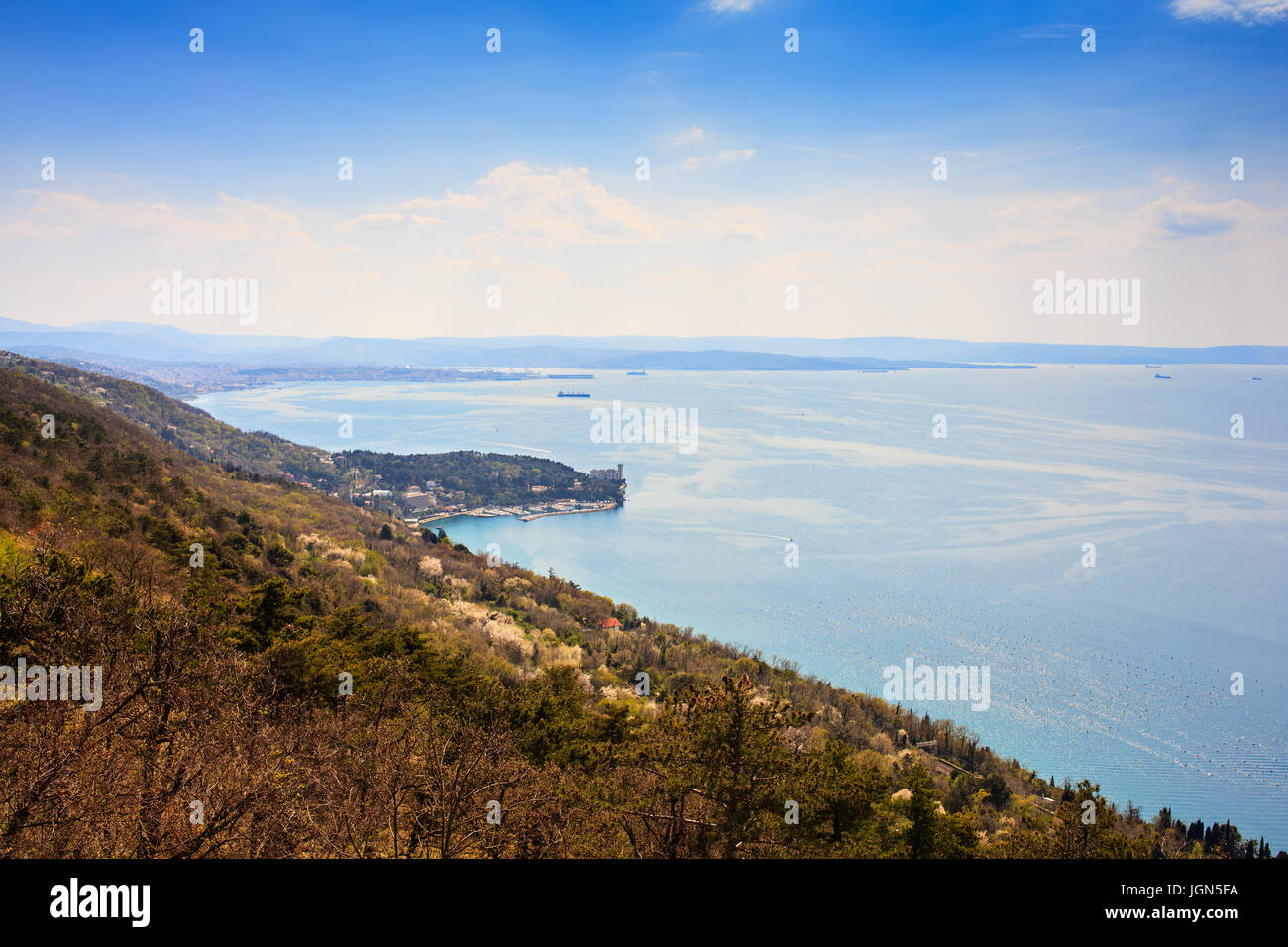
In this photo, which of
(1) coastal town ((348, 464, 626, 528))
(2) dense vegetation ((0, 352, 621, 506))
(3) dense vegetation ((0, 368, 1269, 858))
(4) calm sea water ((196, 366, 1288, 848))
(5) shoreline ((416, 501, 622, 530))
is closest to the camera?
(3) dense vegetation ((0, 368, 1269, 858))

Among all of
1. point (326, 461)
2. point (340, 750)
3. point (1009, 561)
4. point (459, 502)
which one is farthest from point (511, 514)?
point (340, 750)

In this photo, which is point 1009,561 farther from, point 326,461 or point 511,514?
point 326,461

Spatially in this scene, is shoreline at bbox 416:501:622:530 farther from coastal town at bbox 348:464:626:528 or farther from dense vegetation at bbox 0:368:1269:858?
dense vegetation at bbox 0:368:1269:858

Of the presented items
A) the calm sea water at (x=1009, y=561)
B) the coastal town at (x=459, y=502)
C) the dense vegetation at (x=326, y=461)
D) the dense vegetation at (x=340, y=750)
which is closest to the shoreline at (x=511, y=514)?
the coastal town at (x=459, y=502)

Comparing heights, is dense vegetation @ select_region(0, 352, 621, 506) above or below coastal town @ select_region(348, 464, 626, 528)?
above

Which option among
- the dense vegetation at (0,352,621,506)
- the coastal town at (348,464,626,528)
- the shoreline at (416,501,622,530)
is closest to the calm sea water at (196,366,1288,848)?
the shoreline at (416,501,622,530)
